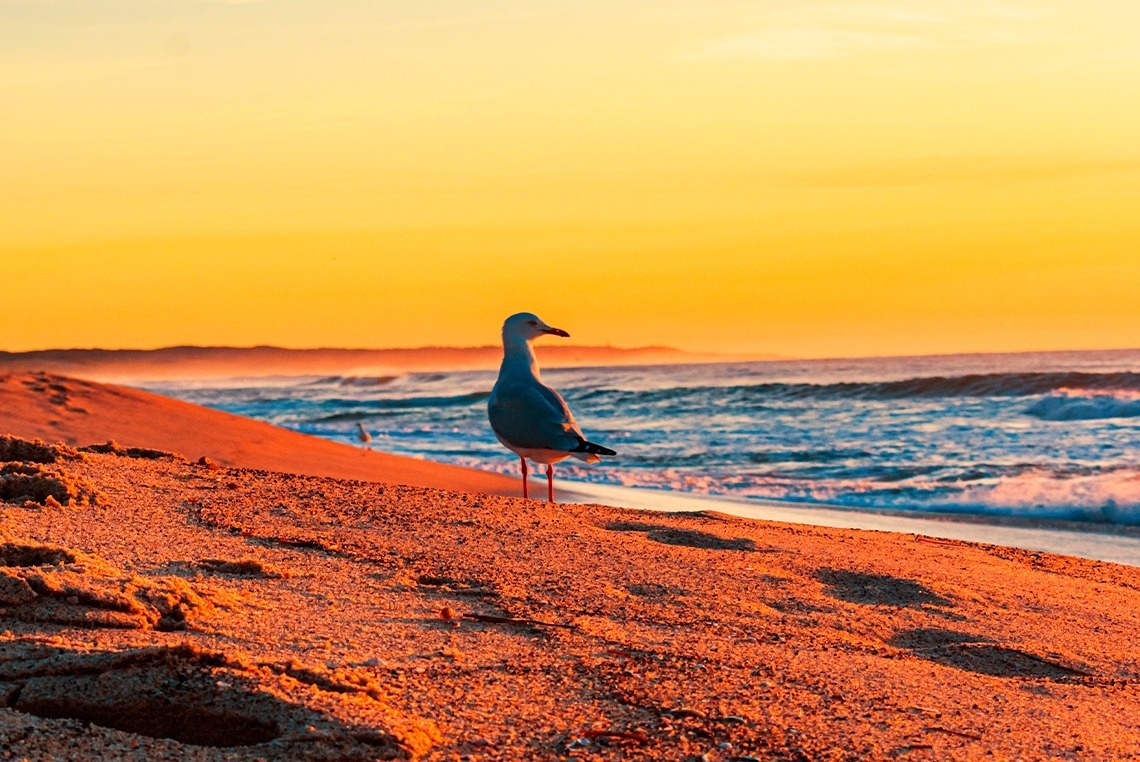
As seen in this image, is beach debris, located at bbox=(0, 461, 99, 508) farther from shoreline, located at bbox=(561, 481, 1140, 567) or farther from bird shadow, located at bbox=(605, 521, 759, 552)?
shoreline, located at bbox=(561, 481, 1140, 567)

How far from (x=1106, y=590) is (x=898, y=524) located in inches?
144

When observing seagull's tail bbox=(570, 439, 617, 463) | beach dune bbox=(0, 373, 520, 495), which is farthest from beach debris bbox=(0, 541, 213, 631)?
beach dune bbox=(0, 373, 520, 495)

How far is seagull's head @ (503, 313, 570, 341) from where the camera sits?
839 cm

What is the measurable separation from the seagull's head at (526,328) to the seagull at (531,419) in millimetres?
158

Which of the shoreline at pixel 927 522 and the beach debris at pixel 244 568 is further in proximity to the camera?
the shoreline at pixel 927 522

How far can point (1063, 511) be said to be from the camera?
10.2 meters

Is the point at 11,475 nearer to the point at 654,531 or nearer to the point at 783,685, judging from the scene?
the point at 654,531

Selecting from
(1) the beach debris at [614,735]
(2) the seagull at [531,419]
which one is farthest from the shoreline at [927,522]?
(1) the beach debris at [614,735]

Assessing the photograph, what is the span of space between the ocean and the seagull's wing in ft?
13.6

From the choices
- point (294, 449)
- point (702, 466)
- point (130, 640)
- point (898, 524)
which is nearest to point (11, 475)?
point (130, 640)

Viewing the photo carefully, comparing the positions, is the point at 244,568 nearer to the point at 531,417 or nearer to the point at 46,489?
the point at 46,489

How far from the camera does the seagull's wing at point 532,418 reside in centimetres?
773

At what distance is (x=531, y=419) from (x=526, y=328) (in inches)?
35.6

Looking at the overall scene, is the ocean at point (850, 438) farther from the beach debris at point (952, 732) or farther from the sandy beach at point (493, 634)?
the beach debris at point (952, 732)
